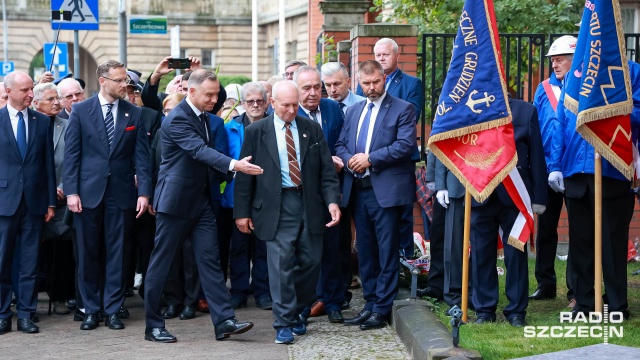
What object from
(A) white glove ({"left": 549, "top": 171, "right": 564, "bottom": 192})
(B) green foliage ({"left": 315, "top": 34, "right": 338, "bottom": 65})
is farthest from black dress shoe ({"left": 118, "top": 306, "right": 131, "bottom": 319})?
(B) green foliage ({"left": 315, "top": 34, "right": 338, "bottom": 65})

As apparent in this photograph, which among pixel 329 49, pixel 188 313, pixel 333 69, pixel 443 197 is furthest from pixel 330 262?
pixel 329 49

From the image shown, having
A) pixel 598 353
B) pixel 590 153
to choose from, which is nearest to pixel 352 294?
pixel 590 153

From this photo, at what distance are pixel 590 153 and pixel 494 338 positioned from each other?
182 centimetres

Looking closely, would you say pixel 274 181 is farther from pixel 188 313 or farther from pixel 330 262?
pixel 188 313

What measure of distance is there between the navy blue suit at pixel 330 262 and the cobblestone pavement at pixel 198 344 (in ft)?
0.71

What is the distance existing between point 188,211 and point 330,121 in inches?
71.1

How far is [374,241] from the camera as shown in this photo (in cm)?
990

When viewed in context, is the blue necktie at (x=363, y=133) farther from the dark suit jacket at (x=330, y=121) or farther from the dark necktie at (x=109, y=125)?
the dark necktie at (x=109, y=125)

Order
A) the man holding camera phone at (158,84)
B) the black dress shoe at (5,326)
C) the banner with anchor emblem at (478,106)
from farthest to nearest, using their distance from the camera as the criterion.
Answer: the man holding camera phone at (158,84) < the black dress shoe at (5,326) < the banner with anchor emblem at (478,106)

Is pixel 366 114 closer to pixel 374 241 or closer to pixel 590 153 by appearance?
pixel 374 241

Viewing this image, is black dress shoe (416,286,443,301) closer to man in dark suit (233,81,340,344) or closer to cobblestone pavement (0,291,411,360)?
cobblestone pavement (0,291,411,360)

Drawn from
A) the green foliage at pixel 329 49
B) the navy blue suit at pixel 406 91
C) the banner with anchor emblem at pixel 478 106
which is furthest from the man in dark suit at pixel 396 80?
the green foliage at pixel 329 49

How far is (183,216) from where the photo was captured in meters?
9.20

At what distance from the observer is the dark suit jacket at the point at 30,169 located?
Answer: 32.4ft
